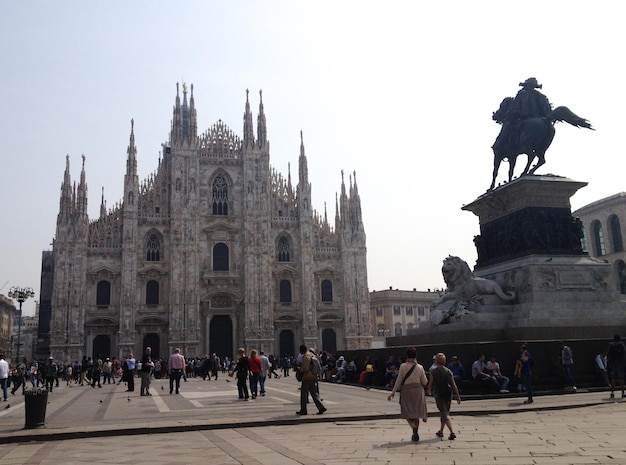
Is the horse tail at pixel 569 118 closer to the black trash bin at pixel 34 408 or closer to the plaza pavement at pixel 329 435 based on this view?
the plaza pavement at pixel 329 435

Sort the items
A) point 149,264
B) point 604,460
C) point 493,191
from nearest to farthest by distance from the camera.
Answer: point 604,460 → point 493,191 → point 149,264

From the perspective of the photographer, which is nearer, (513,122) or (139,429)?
(139,429)

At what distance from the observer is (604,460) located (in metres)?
6.43

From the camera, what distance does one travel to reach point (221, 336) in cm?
4912

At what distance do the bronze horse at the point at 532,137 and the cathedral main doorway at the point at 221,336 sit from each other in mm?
35908

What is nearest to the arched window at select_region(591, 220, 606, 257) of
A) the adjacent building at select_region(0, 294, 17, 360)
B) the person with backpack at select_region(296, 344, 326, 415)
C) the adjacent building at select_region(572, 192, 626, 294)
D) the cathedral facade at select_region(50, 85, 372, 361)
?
the adjacent building at select_region(572, 192, 626, 294)

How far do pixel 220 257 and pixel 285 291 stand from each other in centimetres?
600

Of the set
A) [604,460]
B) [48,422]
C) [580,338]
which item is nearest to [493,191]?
[580,338]

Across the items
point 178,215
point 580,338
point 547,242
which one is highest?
point 178,215

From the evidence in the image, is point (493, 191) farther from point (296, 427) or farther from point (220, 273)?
point (220, 273)

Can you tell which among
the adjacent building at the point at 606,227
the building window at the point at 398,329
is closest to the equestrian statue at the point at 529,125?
the adjacent building at the point at 606,227

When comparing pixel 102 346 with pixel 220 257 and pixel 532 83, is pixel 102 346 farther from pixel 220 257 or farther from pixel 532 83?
pixel 532 83

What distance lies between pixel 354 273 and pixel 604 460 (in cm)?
4524

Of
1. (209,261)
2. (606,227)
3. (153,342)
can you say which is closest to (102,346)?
(153,342)
